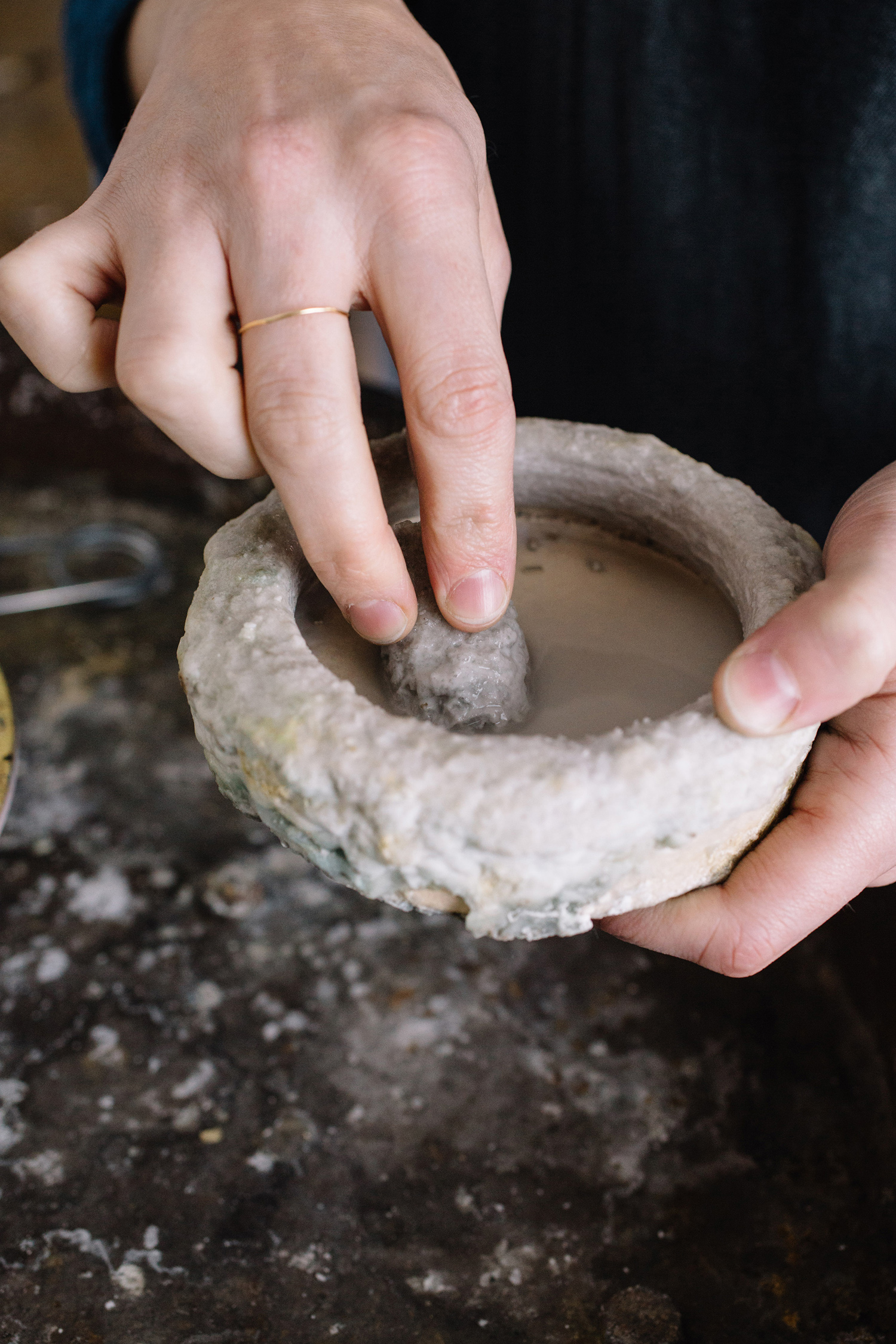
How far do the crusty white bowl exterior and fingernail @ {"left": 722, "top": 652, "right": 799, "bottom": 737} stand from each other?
0.09ft

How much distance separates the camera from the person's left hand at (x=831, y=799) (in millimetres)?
986

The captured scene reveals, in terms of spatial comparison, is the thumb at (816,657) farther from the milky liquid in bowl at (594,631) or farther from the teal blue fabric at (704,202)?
the teal blue fabric at (704,202)

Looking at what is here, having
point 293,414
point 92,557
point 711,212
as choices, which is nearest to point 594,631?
point 293,414

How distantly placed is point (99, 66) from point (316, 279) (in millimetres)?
991

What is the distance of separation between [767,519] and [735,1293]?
3.52ft

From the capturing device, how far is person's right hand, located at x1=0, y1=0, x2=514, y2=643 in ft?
3.29

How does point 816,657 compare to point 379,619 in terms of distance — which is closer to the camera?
point 816,657

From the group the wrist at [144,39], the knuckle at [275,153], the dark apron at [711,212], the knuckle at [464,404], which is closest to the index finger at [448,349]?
the knuckle at [464,404]

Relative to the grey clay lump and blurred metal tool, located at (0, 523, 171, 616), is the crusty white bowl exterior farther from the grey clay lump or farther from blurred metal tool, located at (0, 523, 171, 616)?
blurred metal tool, located at (0, 523, 171, 616)

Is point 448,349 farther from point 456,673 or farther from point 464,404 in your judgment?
point 456,673

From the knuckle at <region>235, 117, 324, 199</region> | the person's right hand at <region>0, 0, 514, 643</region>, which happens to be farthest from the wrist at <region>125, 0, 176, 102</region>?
the knuckle at <region>235, 117, 324, 199</region>

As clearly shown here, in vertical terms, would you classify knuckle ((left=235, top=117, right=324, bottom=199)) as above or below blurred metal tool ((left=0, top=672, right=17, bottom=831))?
above

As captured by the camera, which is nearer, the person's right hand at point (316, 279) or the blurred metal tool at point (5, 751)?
the person's right hand at point (316, 279)

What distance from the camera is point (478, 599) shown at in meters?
1.11
